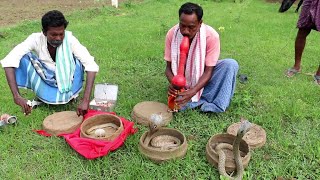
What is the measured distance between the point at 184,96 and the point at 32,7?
310 inches

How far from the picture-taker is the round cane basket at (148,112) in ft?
11.7

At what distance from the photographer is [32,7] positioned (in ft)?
32.7

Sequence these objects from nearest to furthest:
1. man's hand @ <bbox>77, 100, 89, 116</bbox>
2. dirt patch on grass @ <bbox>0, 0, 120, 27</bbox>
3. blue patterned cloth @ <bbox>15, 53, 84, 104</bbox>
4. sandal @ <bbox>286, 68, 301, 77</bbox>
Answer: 1. man's hand @ <bbox>77, 100, 89, 116</bbox>
2. blue patterned cloth @ <bbox>15, 53, 84, 104</bbox>
3. sandal @ <bbox>286, 68, 301, 77</bbox>
4. dirt patch on grass @ <bbox>0, 0, 120, 27</bbox>

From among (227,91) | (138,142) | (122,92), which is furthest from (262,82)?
(138,142)

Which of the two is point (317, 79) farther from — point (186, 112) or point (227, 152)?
point (227, 152)

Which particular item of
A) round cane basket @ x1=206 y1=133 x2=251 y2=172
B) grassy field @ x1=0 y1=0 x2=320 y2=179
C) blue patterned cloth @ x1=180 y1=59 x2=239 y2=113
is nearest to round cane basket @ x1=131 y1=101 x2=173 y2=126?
grassy field @ x1=0 y1=0 x2=320 y2=179

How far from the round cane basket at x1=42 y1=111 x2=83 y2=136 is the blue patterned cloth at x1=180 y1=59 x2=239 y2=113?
1138 mm

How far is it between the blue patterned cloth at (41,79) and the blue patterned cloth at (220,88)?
1248 mm

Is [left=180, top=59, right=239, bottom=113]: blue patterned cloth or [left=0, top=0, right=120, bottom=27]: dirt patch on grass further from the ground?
[left=180, top=59, right=239, bottom=113]: blue patterned cloth

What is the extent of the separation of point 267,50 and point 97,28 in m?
3.53

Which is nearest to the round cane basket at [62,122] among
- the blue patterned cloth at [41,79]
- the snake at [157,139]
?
the blue patterned cloth at [41,79]

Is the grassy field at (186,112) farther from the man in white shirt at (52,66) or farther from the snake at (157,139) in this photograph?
the man in white shirt at (52,66)

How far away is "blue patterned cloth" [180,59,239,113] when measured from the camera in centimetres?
369

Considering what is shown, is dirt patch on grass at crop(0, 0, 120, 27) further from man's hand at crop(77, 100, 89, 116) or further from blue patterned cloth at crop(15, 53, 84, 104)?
man's hand at crop(77, 100, 89, 116)
